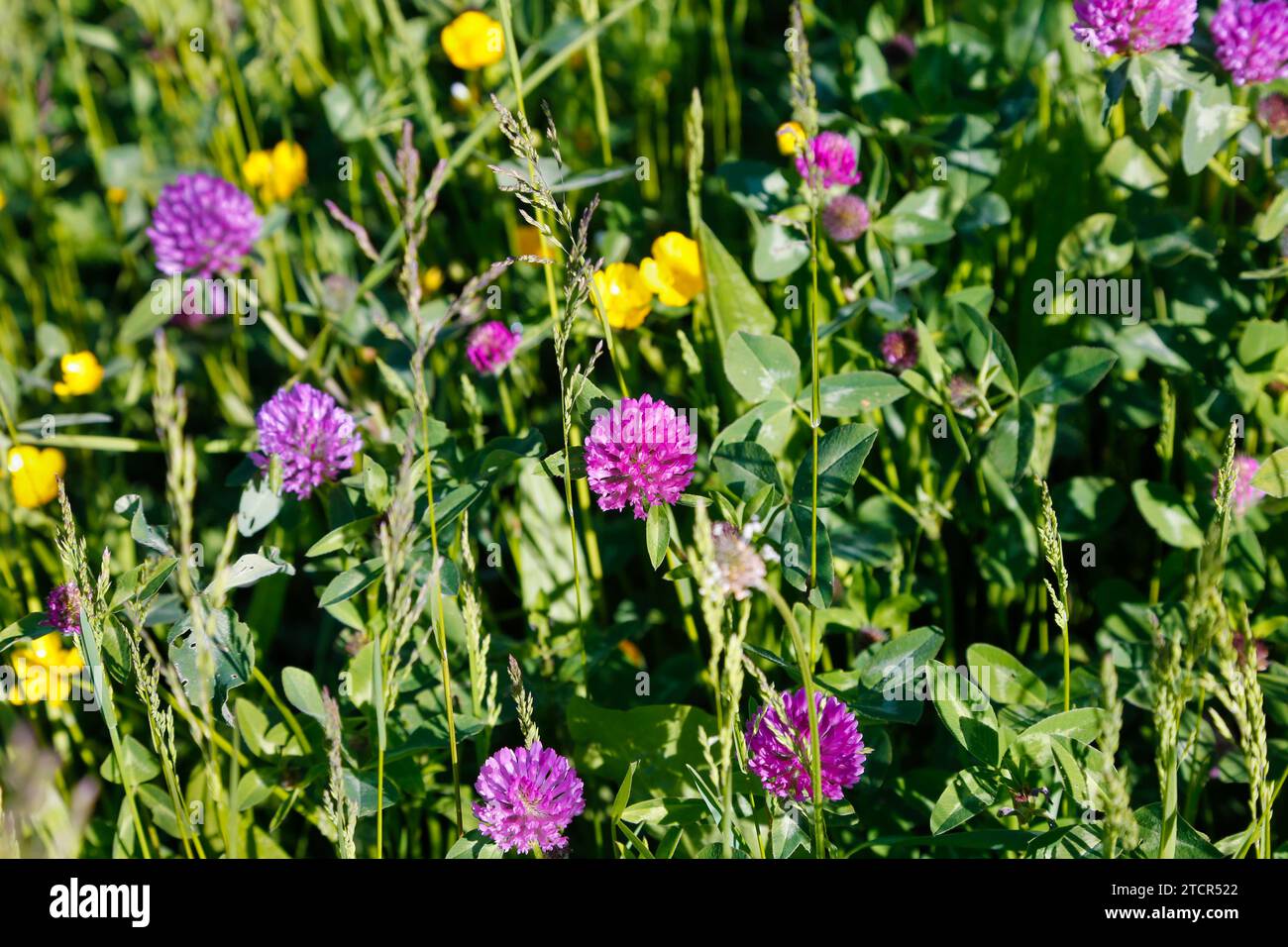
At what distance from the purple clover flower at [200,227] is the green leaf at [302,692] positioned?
79 centimetres

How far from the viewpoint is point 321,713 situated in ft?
4.74

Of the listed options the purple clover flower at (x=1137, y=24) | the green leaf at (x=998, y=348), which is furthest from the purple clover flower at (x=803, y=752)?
the purple clover flower at (x=1137, y=24)

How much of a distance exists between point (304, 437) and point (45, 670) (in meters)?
0.48

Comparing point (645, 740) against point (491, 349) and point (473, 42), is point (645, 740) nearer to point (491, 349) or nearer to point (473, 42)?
point (491, 349)

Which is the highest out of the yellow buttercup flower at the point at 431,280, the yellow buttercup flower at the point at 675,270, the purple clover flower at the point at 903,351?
the yellow buttercup flower at the point at 431,280

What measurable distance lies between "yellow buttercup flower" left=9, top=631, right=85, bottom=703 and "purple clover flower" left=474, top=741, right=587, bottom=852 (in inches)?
21.9

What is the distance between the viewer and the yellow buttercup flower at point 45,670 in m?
1.51

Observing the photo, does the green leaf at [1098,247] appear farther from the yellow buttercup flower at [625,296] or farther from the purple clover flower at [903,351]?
the yellow buttercup flower at [625,296]

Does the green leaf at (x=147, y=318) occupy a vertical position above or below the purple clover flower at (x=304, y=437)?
above

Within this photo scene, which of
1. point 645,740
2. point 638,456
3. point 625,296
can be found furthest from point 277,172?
point 645,740

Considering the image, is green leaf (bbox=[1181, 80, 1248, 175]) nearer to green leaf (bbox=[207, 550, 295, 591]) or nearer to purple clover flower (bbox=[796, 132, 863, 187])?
purple clover flower (bbox=[796, 132, 863, 187])

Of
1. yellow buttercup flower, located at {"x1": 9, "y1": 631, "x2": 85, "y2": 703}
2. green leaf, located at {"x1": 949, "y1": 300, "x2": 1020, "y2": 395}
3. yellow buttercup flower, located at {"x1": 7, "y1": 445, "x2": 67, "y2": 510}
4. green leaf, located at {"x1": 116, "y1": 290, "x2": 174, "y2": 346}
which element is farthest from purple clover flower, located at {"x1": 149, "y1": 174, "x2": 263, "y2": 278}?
green leaf, located at {"x1": 949, "y1": 300, "x2": 1020, "y2": 395}

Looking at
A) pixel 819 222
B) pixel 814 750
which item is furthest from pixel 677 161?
pixel 814 750
